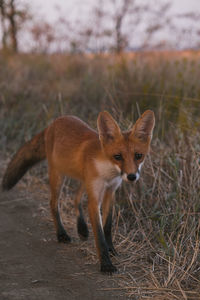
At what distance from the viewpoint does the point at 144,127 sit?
3424 millimetres

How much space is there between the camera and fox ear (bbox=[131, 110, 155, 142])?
11.0ft

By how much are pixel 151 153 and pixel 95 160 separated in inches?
57.0

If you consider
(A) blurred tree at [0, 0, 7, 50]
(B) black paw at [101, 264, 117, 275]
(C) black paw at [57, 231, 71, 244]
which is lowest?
(C) black paw at [57, 231, 71, 244]

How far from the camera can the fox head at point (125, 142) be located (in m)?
3.14

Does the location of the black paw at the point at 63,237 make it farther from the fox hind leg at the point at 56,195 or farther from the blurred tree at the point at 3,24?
the blurred tree at the point at 3,24

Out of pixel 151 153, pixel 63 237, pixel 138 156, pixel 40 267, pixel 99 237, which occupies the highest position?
pixel 138 156

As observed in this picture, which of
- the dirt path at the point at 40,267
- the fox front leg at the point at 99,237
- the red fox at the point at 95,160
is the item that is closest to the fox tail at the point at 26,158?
the red fox at the point at 95,160

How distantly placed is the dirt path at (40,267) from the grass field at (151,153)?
11.5 inches

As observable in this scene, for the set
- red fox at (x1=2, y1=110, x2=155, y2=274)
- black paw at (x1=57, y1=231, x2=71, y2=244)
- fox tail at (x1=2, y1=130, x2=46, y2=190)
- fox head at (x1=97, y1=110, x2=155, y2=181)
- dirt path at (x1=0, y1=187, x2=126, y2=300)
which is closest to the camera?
dirt path at (x1=0, y1=187, x2=126, y2=300)

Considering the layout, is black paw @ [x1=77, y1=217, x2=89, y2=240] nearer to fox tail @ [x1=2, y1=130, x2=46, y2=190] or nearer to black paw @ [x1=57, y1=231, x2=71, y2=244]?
black paw @ [x1=57, y1=231, x2=71, y2=244]

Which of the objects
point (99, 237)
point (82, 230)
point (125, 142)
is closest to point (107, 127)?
point (125, 142)

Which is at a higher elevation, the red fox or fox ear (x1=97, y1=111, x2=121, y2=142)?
fox ear (x1=97, y1=111, x2=121, y2=142)

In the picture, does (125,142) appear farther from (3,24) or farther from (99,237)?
(3,24)

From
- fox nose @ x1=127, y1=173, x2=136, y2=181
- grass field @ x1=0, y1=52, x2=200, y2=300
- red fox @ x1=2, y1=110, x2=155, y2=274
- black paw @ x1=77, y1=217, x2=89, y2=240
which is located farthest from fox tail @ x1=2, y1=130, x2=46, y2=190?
fox nose @ x1=127, y1=173, x2=136, y2=181
